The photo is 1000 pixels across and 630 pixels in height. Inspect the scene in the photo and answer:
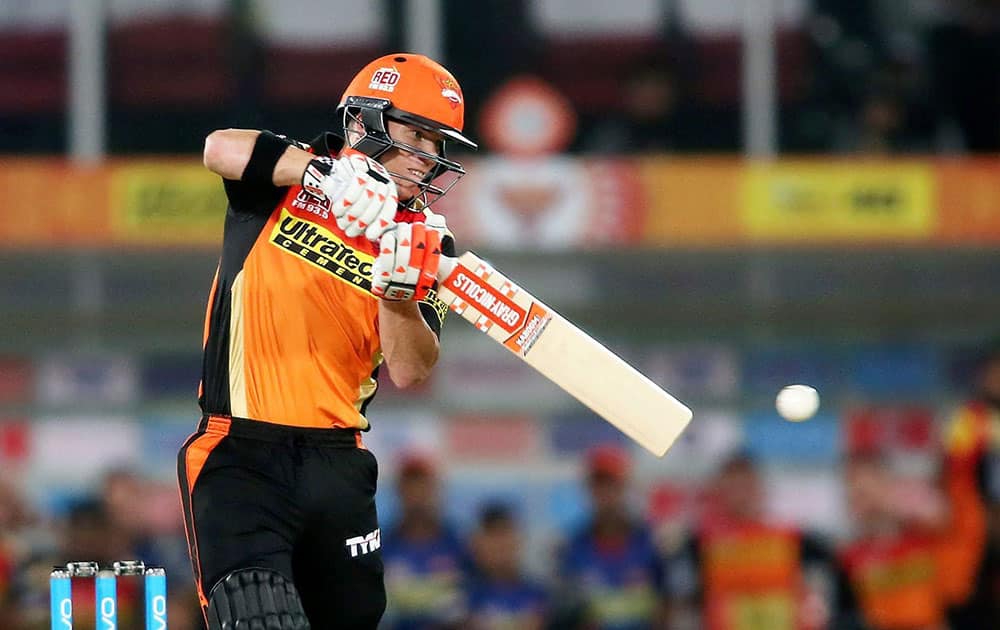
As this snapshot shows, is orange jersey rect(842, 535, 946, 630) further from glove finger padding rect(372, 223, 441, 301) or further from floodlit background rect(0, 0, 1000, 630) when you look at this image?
glove finger padding rect(372, 223, 441, 301)

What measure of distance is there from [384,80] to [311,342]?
70cm

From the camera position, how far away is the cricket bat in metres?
4.48

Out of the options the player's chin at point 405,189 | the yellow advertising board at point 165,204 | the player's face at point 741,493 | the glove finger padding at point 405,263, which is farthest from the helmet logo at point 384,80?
the player's face at point 741,493

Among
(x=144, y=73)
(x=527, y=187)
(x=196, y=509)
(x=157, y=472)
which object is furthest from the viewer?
(x=157, y=472)

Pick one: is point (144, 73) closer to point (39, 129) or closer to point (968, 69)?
point (39, 129)

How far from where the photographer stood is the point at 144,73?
29.2ft

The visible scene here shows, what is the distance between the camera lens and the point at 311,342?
14.6ft

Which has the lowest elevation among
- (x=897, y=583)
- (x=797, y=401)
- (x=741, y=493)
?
(x=897, y=583)

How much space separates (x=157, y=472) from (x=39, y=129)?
233cm

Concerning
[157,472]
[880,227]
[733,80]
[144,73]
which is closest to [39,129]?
[144,73]

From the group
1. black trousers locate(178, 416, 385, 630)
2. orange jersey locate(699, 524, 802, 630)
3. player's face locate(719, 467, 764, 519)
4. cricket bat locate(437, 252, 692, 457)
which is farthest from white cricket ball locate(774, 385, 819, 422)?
orange jersey locate(699, 524, 802, 630)

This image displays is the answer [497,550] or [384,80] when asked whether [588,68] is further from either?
[384,80]

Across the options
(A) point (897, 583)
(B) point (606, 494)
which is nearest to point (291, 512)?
(B) point (606, 494)

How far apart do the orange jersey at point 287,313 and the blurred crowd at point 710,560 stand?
3768mm
